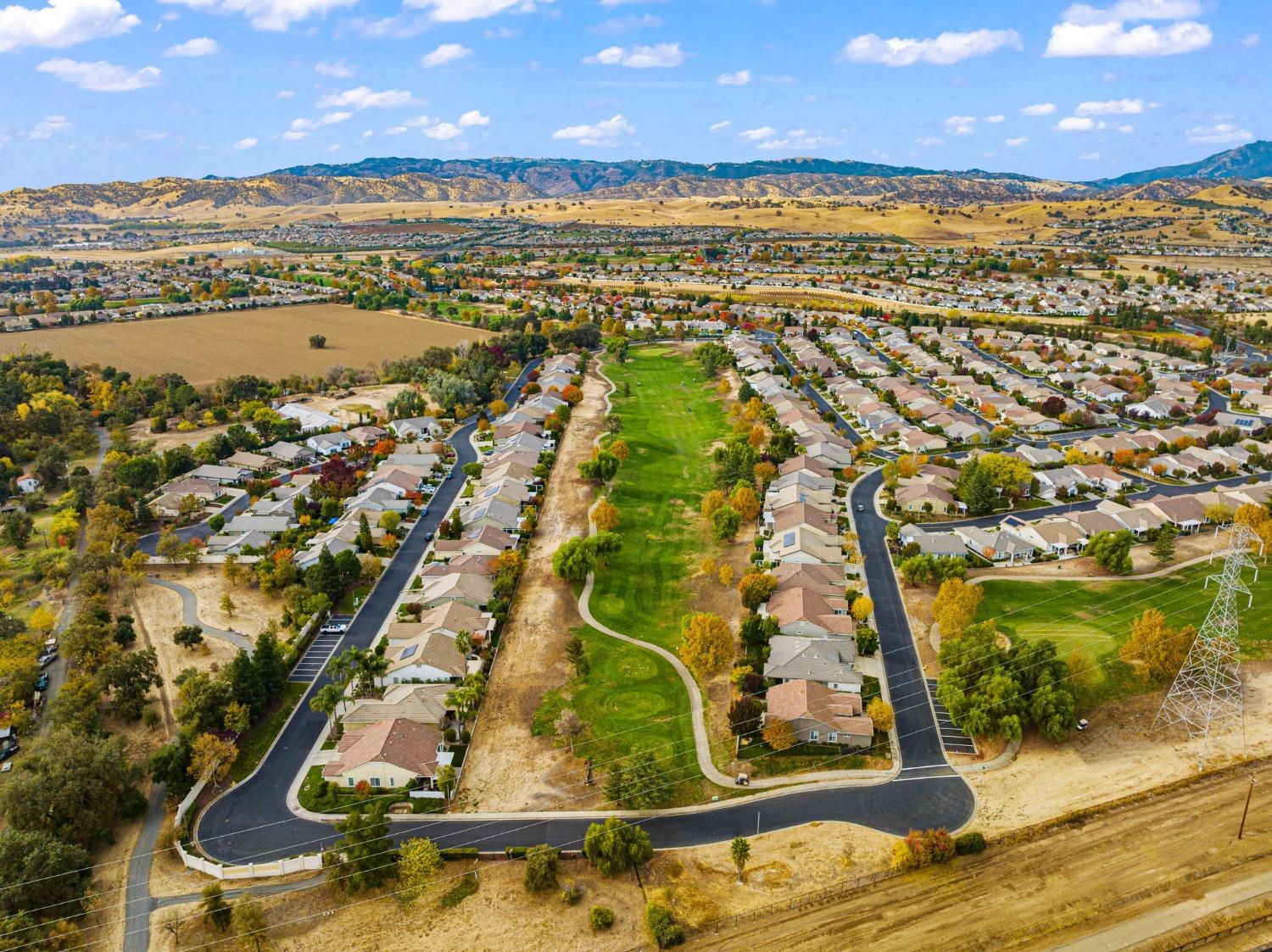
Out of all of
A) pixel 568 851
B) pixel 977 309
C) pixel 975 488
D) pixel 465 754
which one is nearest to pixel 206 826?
pixel 465 754

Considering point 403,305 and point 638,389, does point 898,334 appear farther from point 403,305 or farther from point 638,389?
point 403,305

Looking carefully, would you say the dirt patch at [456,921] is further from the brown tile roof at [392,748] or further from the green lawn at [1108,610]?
the green lawn at [1108,610]

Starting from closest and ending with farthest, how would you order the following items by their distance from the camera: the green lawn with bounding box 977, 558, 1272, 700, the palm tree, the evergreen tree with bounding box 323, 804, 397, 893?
the evergreen tree with bounding box 323, 804, 397, 893
the palm tree
the green lawn with bounding box 977, 558, 1272, 700

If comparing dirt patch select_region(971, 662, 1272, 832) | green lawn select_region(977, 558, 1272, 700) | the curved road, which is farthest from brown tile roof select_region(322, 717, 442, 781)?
green lawn select_region(977, 558, 1272, 700)

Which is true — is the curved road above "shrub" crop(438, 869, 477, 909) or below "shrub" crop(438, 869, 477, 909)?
above

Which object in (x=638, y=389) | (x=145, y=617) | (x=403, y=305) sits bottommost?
(x=145, y=617)

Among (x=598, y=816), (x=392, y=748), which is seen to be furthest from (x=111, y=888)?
(x=598, y=816)

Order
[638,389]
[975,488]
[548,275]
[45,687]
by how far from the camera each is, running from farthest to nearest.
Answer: [548,275] → [638,389] → [975,488] → [45,687]

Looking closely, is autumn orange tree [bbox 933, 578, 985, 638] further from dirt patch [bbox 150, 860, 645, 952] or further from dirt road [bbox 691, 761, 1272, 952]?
dirt patch [bbox 150, 860, 645, 952]
